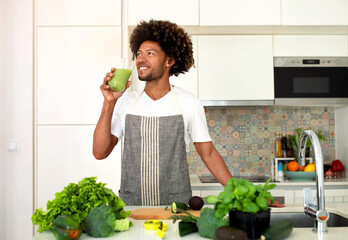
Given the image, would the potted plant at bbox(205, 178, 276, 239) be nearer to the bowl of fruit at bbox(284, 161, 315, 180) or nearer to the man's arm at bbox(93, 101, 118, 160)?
the man's arm at bbox(93, 101, 118, 160)

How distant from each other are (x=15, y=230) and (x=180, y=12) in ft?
6.84

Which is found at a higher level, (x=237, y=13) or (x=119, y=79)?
(x=237, y=13)

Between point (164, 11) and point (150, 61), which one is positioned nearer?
point (150, 61)

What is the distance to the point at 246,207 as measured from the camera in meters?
1.04

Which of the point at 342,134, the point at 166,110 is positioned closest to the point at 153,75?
the point at 166,110

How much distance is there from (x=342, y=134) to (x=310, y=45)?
0.88 meters

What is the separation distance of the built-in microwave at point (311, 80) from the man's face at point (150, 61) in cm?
142

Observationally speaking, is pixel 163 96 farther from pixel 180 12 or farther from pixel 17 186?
pixel 17 186

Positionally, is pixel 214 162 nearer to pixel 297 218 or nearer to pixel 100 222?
pixel 297 218

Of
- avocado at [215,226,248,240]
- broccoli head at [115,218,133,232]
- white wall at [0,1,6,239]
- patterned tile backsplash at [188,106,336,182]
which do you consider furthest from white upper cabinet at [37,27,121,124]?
avocado at [215,226,248,240]

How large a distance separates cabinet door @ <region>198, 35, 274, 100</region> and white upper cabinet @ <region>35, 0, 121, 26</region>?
749mm

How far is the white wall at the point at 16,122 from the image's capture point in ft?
9.31

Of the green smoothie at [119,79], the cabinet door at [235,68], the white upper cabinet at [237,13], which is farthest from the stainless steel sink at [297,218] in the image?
the white upper cabinet at [237,13]

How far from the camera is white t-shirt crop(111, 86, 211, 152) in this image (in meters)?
2.02
